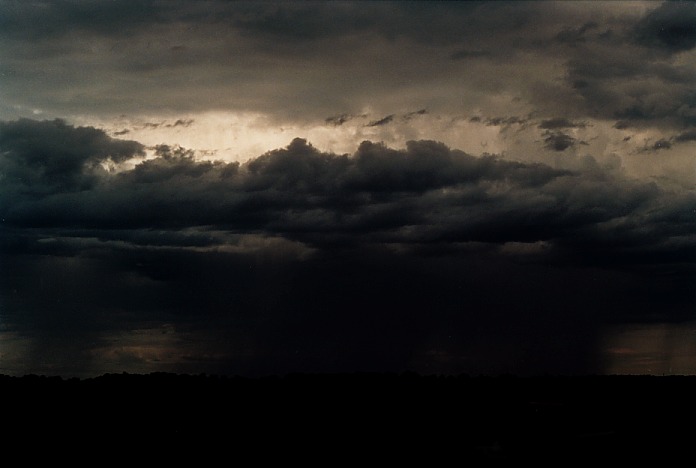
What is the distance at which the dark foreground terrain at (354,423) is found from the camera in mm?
93125

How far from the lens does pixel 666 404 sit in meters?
145

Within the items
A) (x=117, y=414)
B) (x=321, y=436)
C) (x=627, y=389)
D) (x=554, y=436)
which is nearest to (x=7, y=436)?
(x=117, y=414)

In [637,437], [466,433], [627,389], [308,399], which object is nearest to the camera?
[637,437]

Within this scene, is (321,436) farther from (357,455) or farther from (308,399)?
(308,399)

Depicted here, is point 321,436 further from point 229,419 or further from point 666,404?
point 666,404

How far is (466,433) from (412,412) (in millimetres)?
29136

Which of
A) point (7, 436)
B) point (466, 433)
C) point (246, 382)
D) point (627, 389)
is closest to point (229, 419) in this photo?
point (7, 436)

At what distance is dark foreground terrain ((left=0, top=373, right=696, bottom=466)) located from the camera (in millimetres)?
93125

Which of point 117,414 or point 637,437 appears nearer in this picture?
point 637,437

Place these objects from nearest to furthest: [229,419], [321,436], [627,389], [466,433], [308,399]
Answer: [466,433], [321,436], [229,419], [308,399], [627,389]

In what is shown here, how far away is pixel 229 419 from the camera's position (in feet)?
419

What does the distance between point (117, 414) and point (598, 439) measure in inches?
3046

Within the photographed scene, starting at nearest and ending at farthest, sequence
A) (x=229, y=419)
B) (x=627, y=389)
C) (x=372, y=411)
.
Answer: (x=229, y=419) → (x=372, y=411) → (x=627, y=389)

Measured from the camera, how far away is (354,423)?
405 feet
